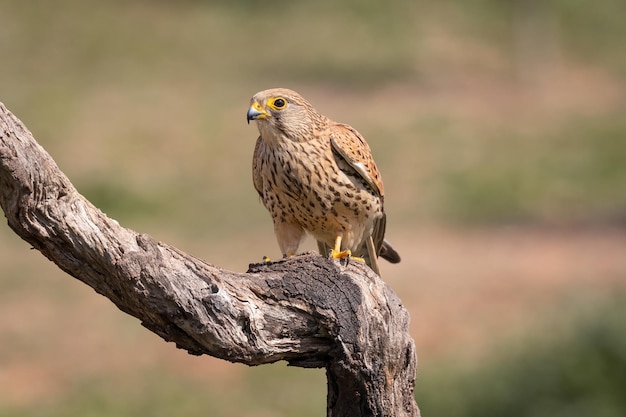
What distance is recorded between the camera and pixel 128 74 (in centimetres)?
2428

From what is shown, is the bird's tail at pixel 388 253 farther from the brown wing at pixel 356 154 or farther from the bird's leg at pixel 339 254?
the bird's leg at pixel 339 254

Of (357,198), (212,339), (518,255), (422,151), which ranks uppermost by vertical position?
(422,151)

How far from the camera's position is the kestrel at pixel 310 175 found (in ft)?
21.1

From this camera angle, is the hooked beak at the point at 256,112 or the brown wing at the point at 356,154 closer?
the hooked beak at the point at 256,112

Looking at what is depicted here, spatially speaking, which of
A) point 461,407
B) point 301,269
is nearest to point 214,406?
point 461,407

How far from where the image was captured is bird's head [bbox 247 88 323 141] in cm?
651

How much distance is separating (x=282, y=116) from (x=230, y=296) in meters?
1.90

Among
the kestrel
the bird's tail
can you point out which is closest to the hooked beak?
the kestrel

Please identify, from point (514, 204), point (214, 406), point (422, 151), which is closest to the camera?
point (214, 406)

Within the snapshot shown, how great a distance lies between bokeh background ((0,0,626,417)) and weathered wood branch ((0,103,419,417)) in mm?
4711

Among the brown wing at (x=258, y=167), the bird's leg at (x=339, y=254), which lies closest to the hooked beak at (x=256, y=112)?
the brown wing at (x=258, y=167)

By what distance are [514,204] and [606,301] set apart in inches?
243

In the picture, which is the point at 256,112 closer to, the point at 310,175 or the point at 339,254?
the point at 310,175

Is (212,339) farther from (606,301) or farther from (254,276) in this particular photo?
(606,301)
